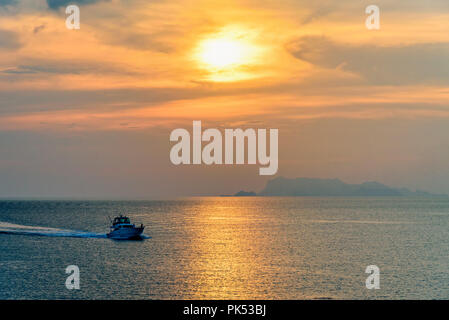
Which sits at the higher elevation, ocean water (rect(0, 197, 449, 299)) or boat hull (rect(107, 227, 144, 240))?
boat hull (rect(107, 227, 144, 240))

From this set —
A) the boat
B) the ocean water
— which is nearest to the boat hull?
the boat

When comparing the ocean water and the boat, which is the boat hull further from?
the ocean water

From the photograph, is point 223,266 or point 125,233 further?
point 125,233

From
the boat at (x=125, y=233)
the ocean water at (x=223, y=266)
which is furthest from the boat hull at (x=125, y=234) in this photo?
the ocean water at (x=223, y=266)

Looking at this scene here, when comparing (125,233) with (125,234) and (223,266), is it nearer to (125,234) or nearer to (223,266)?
(125,234)

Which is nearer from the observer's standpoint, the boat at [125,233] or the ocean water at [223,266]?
the ocean water at [223,266]

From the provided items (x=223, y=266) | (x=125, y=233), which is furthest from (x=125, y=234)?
(x=223, y=266)

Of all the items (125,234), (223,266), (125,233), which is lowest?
(223,266)

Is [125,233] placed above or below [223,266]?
above

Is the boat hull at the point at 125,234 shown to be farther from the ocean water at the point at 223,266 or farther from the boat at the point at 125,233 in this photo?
the ocean water at the point at 223,266

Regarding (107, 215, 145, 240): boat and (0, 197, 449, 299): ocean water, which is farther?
(107, 215, 145, 240): boat

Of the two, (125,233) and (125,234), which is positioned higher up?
(125,233)

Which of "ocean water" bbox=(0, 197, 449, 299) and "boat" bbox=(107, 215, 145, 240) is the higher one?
"boat" bbox=(107, 215, 145, 240)
